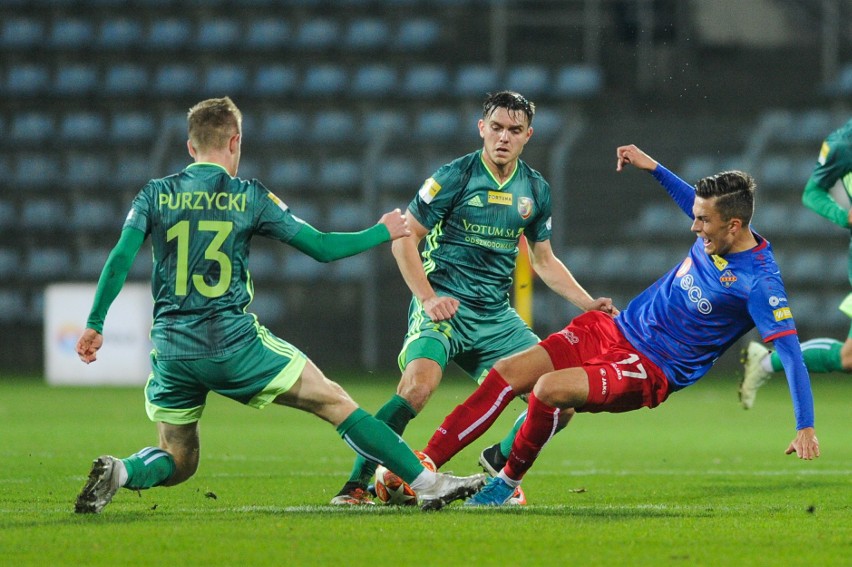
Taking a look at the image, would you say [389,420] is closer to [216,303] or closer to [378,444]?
[378,444]

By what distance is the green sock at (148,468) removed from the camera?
542 centimetres

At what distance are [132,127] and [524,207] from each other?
15136 mm

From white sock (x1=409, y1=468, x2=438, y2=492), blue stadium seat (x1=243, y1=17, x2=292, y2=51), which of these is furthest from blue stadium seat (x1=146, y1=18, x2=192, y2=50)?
white sock (x1=409, y1=468, x2=438, y2=492)

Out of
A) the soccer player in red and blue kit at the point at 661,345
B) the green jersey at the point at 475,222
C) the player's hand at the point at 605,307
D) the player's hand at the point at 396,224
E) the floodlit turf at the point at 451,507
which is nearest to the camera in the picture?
the floodlit turf at the point at 451,507

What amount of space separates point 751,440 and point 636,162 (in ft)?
13.7

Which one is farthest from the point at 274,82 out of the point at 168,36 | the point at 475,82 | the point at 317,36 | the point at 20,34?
the point at 20,34

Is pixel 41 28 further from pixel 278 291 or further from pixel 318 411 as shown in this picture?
pixel 318 411

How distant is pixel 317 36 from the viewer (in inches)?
863

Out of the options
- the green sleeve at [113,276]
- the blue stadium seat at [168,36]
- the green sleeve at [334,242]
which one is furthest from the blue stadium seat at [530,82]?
the green sleeve at [113,276]

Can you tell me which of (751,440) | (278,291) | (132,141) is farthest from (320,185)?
(751,440)

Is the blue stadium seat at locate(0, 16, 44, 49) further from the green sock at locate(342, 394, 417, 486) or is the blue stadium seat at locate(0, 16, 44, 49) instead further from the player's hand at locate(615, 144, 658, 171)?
the green sock at locate(342, 394, 417, 486)

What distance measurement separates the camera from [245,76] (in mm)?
21703

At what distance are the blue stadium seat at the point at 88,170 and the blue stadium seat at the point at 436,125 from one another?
4.57 m

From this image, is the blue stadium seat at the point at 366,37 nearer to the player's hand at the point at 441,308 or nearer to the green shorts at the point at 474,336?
the green shorts at the point at 474,336
